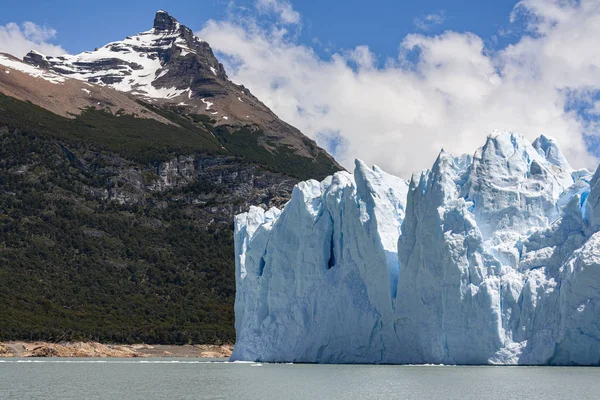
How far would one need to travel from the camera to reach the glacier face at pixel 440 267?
39438mm

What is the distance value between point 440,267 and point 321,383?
9.97 m

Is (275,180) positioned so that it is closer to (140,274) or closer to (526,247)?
(140,274)

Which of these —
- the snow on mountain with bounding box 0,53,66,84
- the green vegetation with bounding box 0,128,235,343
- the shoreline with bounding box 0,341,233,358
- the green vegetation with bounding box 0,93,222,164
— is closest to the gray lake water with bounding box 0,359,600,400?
the shoreline with bounding box 0,341,233,358

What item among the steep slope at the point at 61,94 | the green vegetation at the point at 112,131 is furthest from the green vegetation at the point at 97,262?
the steep slope at the point at 61,94

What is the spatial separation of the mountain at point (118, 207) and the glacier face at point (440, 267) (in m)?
35.1

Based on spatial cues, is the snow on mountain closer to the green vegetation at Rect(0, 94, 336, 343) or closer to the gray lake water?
the green vegetation at Rect(0, 94, 336, 343)

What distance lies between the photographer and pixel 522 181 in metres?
43.3

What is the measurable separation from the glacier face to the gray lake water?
65.1 inches

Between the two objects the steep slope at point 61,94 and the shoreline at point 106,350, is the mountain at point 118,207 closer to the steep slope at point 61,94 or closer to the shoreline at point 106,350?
the steep slope at point 61,94

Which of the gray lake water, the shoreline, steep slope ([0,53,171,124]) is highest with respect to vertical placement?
steep slope ([0,53,171,124])

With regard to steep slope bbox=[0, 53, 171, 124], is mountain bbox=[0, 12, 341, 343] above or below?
below

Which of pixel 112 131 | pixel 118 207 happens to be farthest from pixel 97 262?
pixel 112 131

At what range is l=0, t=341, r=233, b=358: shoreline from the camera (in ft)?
240

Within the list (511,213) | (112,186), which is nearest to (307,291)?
(511,213)
